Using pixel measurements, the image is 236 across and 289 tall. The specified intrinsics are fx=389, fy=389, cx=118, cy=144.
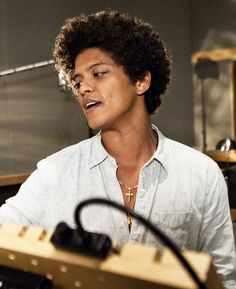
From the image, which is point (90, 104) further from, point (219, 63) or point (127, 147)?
point (219, 63)

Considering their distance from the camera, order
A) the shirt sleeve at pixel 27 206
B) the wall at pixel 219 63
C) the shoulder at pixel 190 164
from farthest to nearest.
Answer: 1. the wall at pixel 219 63
2. the shoulder at pixel 190 164
3. the shirt sleeve at pixel 27 206

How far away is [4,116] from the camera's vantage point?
2.75m

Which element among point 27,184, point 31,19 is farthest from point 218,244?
point 31,19

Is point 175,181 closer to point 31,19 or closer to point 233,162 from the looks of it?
point 31,19

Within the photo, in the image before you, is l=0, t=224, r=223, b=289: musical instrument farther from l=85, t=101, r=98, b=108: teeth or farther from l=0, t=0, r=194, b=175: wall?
l=0, t=0, r=194, b=175: wall

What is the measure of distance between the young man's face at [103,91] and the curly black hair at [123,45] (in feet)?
0.12

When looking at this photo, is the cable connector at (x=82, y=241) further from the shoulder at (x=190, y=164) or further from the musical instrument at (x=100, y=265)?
the shoulder at (x=190, y=164)

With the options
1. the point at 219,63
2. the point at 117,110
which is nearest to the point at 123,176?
the point at 117,110

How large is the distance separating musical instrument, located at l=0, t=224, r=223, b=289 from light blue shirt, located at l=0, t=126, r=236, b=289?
1.94ft

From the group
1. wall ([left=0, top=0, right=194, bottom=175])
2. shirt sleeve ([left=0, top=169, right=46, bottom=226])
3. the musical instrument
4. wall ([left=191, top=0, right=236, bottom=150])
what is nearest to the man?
shirt sleeve ([left=0, top=169, right=46, bottom=226])

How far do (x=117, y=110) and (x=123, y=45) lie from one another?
0.22m

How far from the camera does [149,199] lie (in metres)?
1.06

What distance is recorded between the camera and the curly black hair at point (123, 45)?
1189 millimetres

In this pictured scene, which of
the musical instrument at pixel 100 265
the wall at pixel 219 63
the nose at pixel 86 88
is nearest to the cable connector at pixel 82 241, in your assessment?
the musical instrument at pixel 100 265
